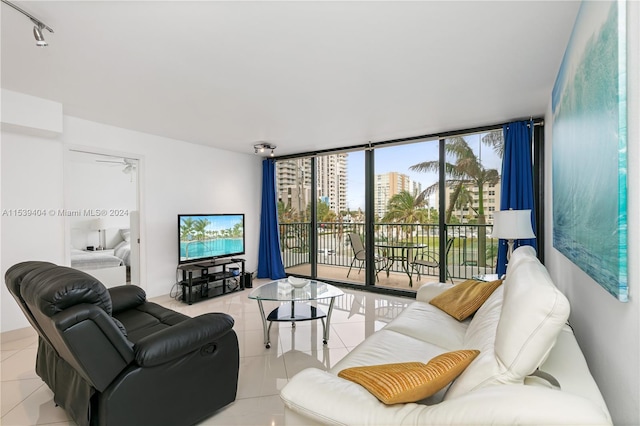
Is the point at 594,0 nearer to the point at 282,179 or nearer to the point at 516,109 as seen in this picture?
the point at 516,109

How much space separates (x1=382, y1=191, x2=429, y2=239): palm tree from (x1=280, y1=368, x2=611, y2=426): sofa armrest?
3.88m

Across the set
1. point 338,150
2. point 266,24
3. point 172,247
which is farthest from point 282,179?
point 266,24

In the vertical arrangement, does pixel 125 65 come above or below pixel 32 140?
above

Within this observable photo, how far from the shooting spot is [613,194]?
3.18 ft

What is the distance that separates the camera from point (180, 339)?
1678 millimetres

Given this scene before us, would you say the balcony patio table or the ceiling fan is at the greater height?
the ceiling fan

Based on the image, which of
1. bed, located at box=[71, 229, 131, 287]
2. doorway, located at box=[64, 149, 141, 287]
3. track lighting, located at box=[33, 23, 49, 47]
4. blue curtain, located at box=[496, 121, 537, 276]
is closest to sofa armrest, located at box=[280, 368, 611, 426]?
track lighting, located at box=[33, 23, 49, 47]

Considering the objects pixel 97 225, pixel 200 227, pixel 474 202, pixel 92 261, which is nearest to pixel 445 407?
pixel 474 202

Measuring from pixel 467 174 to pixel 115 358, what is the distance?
4.17 metres

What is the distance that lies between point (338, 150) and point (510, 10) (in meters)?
3.56

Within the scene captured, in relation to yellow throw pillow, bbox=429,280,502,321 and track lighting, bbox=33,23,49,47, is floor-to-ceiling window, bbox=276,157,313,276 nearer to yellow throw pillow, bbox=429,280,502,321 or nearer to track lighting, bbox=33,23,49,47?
yellow throw pillow, bbox=429,280,502,321

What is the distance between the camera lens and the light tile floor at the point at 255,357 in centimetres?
193

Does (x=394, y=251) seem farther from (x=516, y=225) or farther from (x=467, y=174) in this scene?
(x=516, y=225)

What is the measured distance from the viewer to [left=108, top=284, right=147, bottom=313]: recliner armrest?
2448 millimetres
